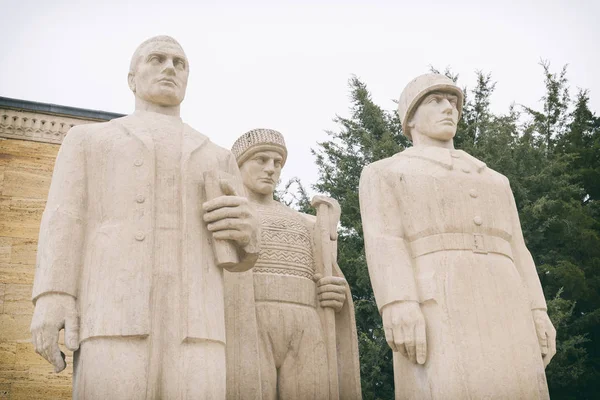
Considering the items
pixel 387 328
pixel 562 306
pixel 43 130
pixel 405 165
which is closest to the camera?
pixel 387 328

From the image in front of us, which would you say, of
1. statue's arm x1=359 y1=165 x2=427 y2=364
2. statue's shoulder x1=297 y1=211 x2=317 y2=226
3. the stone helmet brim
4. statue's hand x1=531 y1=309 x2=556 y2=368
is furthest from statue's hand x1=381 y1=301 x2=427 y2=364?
the stone helmet brim

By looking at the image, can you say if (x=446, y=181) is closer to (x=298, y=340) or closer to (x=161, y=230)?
(x=298, y=340)

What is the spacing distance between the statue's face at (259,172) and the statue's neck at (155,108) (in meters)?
1.67

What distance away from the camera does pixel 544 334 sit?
23.5 feet

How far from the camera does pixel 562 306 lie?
16.7 m

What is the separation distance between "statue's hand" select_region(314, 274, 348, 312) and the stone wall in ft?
16.6

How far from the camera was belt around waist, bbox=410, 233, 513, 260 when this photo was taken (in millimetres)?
6977

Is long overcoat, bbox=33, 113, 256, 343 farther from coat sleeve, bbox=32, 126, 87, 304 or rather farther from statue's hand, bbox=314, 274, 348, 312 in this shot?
statue's hand, bbox=314, 274, 348, 312

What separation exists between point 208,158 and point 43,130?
7.88 meters

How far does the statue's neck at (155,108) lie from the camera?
7.04 metres

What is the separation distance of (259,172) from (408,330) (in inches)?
105

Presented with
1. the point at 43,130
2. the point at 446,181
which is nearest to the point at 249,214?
the point at 446,181

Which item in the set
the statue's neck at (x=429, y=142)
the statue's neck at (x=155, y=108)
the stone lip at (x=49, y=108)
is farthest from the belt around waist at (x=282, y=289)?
the stone lip at (x=49, y=108)

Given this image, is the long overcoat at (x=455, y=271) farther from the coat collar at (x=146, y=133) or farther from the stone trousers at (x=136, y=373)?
the stone trousers at (x=136, y=373)
